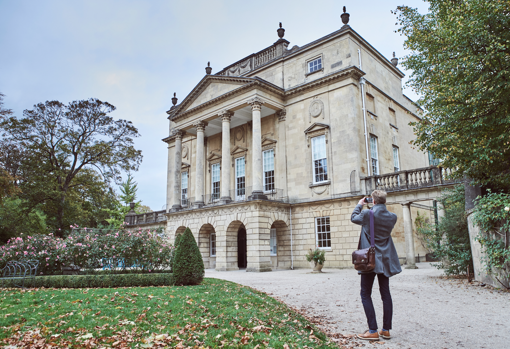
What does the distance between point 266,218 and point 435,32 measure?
561 inches

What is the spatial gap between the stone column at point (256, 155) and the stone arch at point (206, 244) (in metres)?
5.53

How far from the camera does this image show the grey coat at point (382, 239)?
18.0ft

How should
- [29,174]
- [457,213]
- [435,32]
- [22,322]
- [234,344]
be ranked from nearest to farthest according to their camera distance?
[234,344] → [22,322] → [435,32] → [457,213] → [29,174]

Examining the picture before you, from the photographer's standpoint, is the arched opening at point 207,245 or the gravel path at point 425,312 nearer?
the gravel path at point 425,312

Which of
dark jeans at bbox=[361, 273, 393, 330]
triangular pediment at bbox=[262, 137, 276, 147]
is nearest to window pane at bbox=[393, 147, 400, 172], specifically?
triangular pediment at bbox=[262, 137, 276, 147]

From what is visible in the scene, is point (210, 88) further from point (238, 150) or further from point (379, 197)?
point (379, 197)

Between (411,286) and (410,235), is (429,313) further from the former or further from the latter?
(410,235)

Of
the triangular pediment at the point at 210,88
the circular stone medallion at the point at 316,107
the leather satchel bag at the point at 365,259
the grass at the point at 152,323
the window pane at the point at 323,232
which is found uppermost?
the triangular pediment at the point at 210,88

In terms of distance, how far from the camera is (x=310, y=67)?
25719 mm

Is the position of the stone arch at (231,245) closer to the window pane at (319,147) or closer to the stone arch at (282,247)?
the stone arch at (282,247)

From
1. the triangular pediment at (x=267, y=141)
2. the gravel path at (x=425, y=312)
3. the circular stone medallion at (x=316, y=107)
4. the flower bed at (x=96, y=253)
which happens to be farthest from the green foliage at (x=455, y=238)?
the triangular pediment at (x=267, y=141)

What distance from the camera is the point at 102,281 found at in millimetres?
11773

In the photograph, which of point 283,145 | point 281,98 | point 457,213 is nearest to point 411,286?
point 457,213

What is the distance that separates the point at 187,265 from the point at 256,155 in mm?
13019
